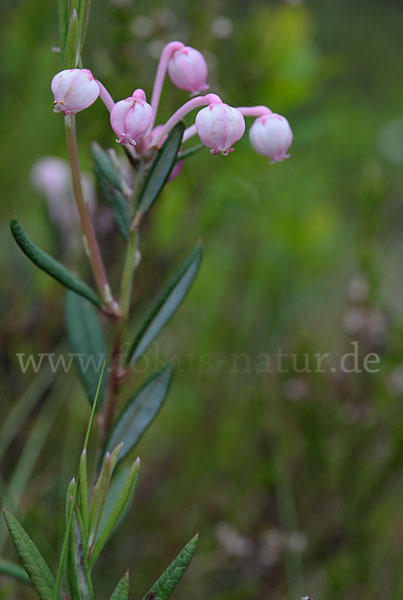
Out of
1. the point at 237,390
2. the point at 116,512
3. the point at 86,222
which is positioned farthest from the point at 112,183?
the point at 237,390

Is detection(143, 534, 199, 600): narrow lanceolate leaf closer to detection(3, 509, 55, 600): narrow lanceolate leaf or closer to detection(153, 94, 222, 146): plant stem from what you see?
detection(3, 509, 55, 600): narrow lanceolate leaf

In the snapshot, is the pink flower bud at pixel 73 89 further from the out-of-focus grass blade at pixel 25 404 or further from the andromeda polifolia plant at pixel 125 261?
the out-of-focus grass blade at pixel 25 404

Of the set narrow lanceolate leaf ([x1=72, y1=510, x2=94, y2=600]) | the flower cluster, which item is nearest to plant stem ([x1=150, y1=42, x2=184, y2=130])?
the flower cluster

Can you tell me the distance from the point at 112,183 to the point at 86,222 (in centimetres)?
7

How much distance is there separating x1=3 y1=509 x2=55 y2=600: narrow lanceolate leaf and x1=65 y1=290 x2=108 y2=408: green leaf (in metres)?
0.20

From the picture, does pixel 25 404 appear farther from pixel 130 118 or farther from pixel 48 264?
pixel 130 118

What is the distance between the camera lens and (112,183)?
0.60 meters

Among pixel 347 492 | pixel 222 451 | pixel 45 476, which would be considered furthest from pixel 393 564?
pixel 45 476

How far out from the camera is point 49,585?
460 millimetres

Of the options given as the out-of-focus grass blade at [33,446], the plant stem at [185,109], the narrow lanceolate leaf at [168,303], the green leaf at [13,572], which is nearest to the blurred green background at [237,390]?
the out-of-focus grass blade at [33,446]

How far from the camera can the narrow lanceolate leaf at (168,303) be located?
0.61 m

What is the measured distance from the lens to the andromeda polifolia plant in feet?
1.51

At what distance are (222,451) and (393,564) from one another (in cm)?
36

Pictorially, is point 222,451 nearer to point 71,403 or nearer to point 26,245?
point 71,403
